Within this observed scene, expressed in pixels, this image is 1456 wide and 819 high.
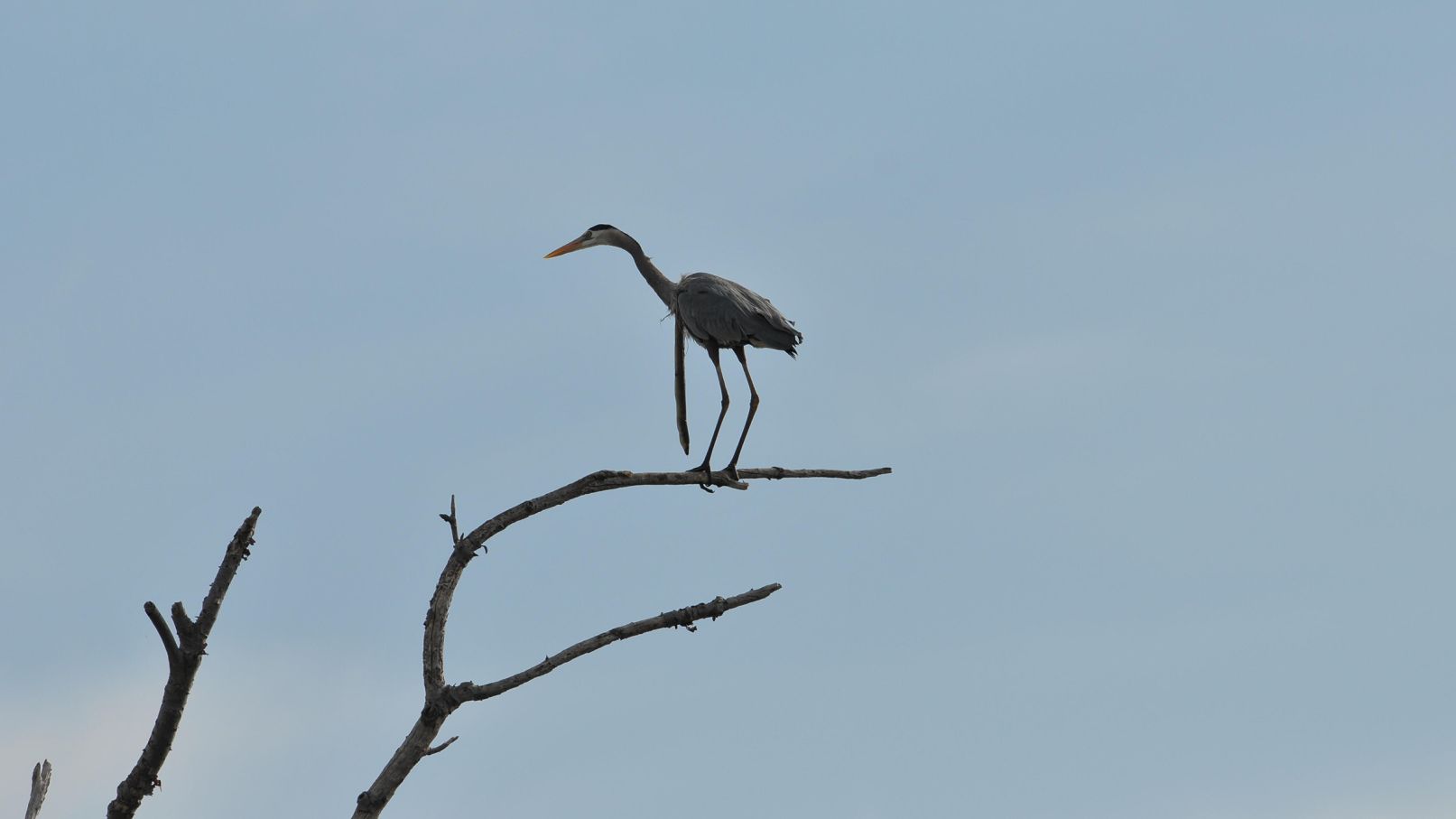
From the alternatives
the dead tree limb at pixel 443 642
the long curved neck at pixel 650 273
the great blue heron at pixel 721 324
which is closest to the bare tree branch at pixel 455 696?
the dead tree limb at pixel 443 642

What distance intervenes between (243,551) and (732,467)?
253 inches

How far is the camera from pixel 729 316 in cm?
1897

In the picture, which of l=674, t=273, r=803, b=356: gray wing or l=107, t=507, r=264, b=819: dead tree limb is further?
l=674, t=273, r=803, b=356: gray wing

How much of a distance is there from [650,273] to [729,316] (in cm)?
235

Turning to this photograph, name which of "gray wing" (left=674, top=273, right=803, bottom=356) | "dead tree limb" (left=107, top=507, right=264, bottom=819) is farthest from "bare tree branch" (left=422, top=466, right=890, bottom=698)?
"gray wing" (left=674, top=273, right=803, bottom=356)

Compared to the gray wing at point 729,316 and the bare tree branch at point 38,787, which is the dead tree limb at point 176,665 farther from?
the gray wing at point 729,316

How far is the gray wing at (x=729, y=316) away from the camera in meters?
18.9

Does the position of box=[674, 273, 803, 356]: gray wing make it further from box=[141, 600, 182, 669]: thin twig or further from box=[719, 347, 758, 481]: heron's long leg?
box=[141, 600, 182, 669]: thin twig

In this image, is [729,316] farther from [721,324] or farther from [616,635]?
[616,635]

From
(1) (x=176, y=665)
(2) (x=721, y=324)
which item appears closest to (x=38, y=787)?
(1) (x=176, y=665)

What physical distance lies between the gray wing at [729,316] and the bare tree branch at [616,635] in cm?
552

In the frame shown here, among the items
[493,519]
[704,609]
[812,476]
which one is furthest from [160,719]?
[812,476]

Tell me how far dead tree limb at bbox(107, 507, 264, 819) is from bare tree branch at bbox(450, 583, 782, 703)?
2344 mm

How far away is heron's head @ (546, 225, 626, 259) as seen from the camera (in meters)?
21.4
